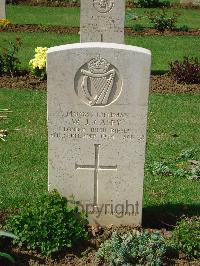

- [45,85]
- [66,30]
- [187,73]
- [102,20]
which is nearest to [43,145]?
[45,85]

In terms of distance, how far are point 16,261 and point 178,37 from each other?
44.3ft

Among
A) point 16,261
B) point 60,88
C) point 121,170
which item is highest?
point 60,88

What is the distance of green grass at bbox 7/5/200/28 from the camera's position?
20.0 m

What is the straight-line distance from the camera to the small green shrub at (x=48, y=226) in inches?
210

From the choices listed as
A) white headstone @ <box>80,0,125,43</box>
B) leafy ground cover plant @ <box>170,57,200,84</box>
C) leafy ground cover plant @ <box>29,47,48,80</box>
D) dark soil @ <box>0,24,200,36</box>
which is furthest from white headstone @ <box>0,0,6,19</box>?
leafy ground cover plant @ <box>170,57,200,84</box>

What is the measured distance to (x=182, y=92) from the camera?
11547mm

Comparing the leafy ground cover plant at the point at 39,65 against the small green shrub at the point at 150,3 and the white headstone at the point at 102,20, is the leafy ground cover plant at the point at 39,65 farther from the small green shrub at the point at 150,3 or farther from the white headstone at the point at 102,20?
the small green shrub at the point at 150,3

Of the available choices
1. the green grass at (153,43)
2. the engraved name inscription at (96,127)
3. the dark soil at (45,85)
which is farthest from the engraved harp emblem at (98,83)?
the green grass at (153,43)

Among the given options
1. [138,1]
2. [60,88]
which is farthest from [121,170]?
[138,1]

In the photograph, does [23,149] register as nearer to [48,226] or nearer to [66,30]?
[48,226]

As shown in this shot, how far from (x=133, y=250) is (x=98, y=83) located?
5.03 ft

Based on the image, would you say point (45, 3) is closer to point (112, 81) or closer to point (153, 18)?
point (153, 18)

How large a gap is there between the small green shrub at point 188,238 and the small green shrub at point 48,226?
0.86 meters

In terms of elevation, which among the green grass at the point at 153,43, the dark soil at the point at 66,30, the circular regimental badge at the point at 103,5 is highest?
the circular regimental badge at the point at 103,5
